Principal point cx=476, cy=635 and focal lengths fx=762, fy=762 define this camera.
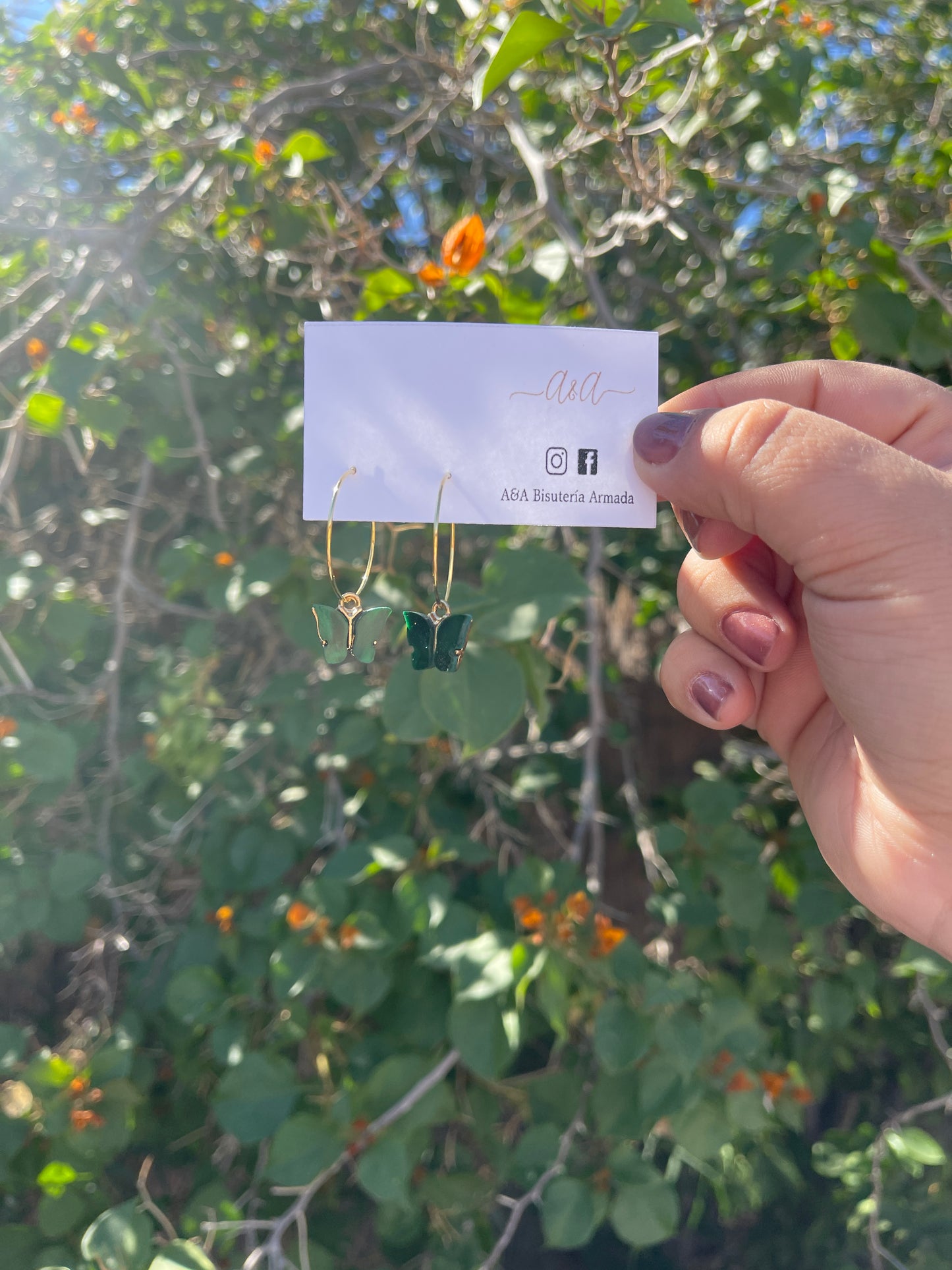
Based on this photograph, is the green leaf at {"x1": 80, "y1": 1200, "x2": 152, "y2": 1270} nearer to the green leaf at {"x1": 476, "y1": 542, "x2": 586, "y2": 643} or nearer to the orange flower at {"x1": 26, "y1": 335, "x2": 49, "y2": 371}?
the green leaf at {"x1": 476, "y1": 542, "x2": 586, "y2": 643}

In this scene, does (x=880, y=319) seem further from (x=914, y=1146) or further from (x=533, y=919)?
(x=914, y=1146)

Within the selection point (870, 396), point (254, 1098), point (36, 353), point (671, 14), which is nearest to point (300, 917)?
point (254, 1098)

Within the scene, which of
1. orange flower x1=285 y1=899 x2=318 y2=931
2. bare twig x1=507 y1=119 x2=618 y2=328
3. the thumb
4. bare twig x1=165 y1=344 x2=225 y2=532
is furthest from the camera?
bare twig x1=165 y1=344 x2=225 y2=532

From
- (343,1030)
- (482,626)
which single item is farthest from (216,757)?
(482,626)

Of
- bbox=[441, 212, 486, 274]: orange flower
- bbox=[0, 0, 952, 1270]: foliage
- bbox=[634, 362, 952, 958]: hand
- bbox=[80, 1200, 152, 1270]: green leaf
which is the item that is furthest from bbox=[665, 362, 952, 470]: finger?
bbox=[80, 1200, 152, 1270]: green leaf

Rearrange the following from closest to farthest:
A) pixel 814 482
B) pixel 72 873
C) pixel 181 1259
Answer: pixel 814 482
pixel 181 1259
pixel 72 873

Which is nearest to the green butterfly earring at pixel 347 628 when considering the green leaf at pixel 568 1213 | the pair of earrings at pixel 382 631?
the pair of earrings at pixel 382 631
